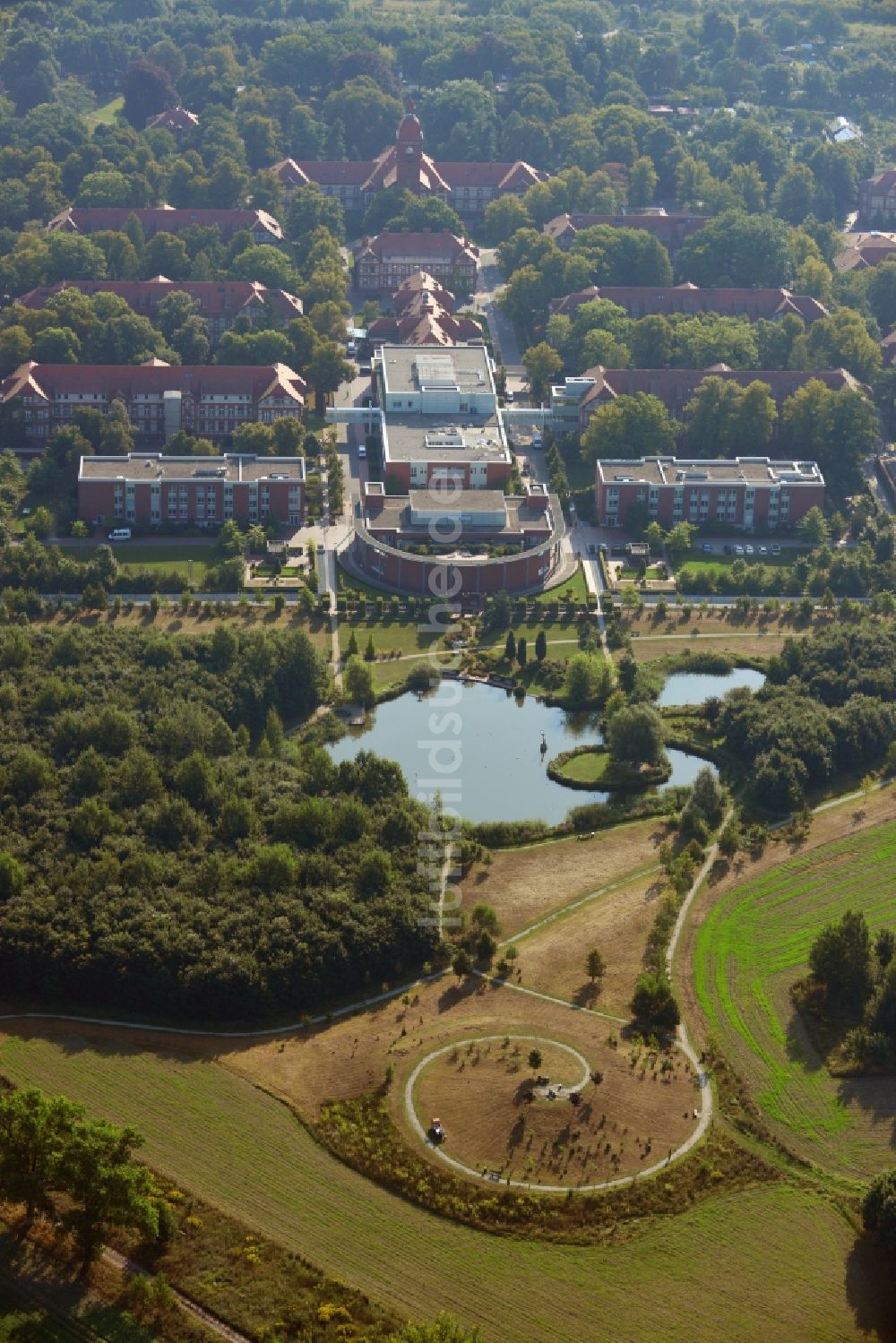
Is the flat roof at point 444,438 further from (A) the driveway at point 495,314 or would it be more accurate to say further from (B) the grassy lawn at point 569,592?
(A) the driveway at point 495,314

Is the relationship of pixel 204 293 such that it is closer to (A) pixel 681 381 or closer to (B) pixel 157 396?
(B) pixel 157 396

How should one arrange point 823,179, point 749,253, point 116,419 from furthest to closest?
point 823,179
point 749,253
point 116,419

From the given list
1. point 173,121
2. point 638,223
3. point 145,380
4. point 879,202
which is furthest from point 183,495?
point 879,202

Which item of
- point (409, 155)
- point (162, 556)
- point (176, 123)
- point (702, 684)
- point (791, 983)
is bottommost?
point (702, 684)

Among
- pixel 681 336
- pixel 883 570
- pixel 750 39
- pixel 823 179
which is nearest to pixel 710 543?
pixel 883 570

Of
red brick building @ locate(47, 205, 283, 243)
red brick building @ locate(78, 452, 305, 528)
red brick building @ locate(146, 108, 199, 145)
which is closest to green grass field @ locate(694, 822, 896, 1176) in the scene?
red brick building @ locate(78, 452, 305, 528)

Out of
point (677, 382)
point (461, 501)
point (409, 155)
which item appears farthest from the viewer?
point (409, 155)

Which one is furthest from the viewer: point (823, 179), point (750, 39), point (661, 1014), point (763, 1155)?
point (750, 39)

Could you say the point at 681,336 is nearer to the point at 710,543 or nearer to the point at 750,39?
the point at 710,543
